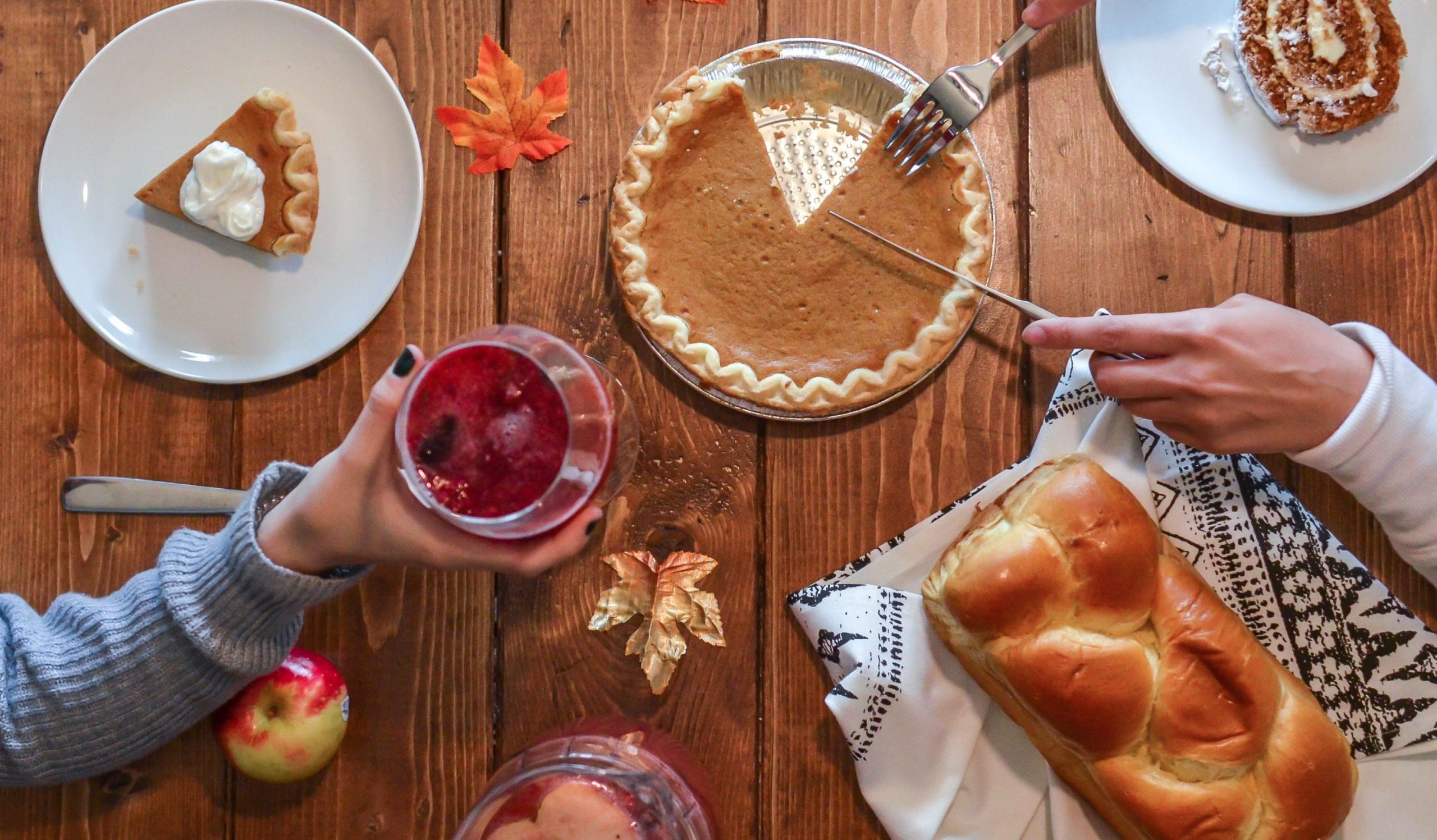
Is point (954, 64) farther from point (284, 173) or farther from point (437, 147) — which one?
point (284, 173)

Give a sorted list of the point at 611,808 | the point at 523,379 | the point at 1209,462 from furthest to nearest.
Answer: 1. the point at 1209,462
2. the point at 611,808
3. the point at 523,379

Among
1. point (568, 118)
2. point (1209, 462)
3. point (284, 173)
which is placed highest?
point (568, 118)

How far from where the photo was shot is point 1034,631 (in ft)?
4.71

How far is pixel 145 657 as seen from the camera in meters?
1.44

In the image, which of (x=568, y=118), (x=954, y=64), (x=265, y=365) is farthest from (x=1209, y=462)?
(x=265, y=365)

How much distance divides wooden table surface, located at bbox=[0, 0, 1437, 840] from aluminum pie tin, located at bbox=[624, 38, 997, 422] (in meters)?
0.06

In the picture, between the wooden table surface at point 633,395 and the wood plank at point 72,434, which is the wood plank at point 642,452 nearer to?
the wooden table surface at point 633,395

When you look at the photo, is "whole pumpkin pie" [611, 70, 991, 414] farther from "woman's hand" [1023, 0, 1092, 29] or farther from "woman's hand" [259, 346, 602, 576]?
"woman's hand" [259, 346, 602, 576]

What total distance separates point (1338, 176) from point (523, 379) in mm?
1348

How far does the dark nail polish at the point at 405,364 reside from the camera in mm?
1173

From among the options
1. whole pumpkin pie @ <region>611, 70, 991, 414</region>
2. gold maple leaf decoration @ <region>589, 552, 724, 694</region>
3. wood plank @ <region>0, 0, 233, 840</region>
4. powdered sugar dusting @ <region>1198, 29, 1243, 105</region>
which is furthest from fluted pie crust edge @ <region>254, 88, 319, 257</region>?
powdered sugar dusting @ <region>1198, 29, 1243, 105</region>

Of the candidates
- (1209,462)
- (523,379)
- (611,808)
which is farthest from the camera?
(1209,462)

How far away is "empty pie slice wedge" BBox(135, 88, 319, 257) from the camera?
155 centimetres

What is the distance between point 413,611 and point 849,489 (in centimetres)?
74
